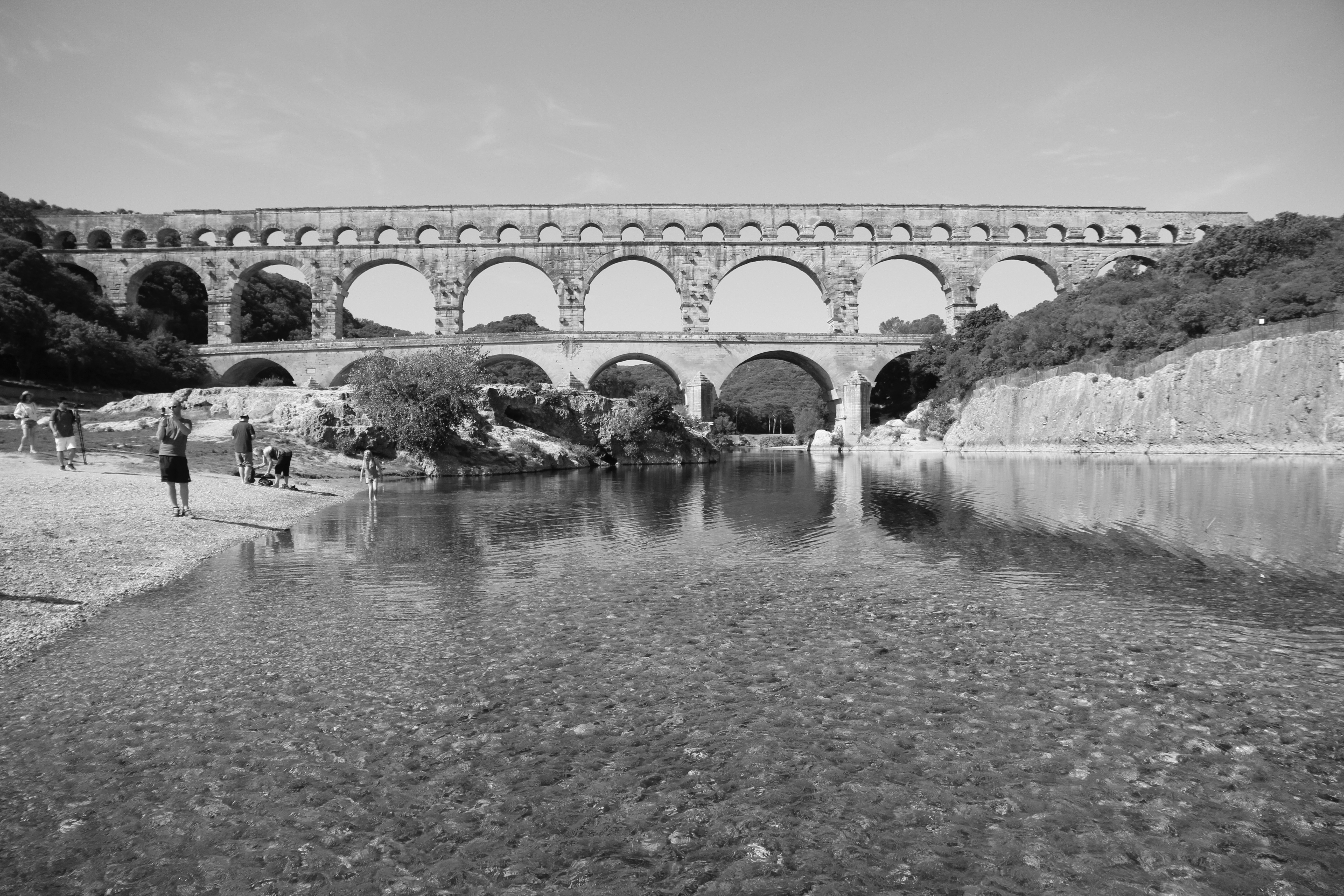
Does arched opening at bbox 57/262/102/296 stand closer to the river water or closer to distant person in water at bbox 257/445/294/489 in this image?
distant person in water at bbox 257/445/294/489

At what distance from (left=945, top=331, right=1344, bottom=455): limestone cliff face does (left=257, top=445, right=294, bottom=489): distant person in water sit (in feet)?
97.4

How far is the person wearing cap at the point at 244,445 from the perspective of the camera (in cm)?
1510

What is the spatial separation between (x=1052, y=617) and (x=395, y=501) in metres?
12.3

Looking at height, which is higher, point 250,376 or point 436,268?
point 436,268

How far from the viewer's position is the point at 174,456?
33.6 ft

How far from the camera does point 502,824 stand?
2.87 metres

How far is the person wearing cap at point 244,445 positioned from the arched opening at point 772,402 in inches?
1553

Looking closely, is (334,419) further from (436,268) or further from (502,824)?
(436,268)

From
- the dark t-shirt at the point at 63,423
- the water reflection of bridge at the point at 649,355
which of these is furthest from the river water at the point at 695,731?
the water reflection of bridge at the point at 649,355

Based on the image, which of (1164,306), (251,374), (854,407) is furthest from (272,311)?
(1164,306)

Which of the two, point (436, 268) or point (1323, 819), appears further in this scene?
point (436, 268)

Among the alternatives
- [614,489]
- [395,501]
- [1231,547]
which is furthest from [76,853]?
[614,489]

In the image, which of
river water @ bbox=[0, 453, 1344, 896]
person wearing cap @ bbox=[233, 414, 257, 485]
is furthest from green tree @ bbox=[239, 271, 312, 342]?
river water @ bbox=[0, 453, 1344, 896]

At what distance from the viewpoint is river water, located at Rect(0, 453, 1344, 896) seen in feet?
8.63
